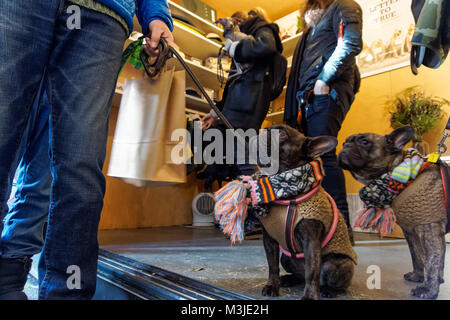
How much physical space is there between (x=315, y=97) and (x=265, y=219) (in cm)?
80

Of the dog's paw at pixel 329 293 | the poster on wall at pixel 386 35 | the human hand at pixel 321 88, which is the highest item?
the poster on wall at pixel 386 35

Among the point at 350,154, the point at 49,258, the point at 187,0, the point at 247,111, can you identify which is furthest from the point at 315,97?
the point at 187,0

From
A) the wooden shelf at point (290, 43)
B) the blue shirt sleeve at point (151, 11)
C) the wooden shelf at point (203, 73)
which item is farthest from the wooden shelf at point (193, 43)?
the blue shirt sleeve at point (151, 11)

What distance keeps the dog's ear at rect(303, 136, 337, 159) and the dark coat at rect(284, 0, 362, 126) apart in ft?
1.82

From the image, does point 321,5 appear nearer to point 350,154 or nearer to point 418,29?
point 418,29

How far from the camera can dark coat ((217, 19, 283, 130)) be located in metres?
1.58

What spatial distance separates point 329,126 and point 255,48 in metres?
0.66

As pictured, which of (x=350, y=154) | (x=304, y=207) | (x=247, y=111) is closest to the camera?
(x=304, y=207)

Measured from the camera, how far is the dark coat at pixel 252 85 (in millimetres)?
1584

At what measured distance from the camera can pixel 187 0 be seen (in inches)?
104

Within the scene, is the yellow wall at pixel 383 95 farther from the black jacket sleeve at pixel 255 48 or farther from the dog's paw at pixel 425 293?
the dog's paw at pixel 425 293

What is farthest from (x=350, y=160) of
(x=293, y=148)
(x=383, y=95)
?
A: (x=383, y=95)

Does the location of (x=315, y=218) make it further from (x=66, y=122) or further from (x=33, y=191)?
(x=33, y=191)

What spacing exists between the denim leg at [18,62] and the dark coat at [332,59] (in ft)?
3.65
